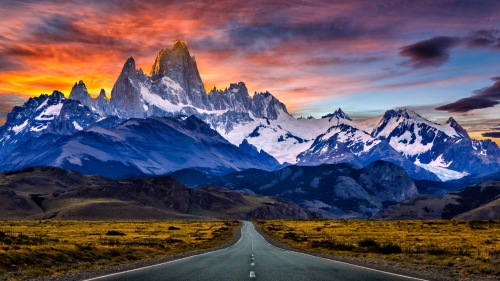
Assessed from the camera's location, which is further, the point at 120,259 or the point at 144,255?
the point at 144,255

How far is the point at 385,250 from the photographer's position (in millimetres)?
56500

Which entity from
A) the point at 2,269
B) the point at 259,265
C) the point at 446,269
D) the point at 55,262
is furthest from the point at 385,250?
the point at 2,269

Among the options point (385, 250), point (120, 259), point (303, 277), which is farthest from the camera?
point (385, 250)

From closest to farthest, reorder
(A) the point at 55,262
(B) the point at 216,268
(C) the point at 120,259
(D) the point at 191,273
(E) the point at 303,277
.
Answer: (E) the point at 303,277 → (D) the point at 191,273 → (B) the point at 216,268 → (A) the point at 55,262 → (C) the point at 120,259

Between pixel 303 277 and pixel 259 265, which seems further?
pixel 259 265

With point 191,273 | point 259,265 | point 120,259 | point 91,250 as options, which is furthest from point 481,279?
point 91,250

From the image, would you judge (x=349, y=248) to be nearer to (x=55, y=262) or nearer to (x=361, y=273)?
(x=361, y=273)

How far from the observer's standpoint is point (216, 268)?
118ft

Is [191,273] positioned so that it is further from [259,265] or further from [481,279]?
[481,279]

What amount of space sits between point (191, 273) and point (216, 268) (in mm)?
3684

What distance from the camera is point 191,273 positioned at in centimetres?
3247

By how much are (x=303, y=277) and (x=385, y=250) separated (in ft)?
96.1

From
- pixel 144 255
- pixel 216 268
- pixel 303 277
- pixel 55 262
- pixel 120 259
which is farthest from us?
pixel 144 255

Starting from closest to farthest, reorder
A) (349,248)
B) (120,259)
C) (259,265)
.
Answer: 1. (259,265)
2. (120,259)
3. (349,248)
